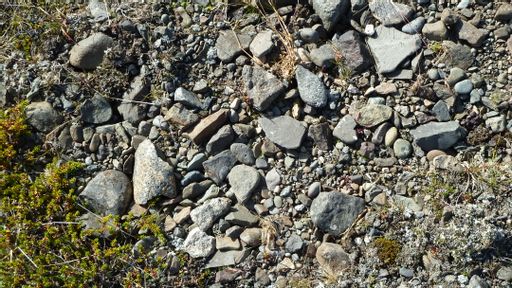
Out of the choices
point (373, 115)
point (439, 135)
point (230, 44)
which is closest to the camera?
point (439, 135)

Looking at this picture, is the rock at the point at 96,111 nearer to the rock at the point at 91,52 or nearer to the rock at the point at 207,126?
the rock at the point at 91,52

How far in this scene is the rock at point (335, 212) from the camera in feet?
15.9

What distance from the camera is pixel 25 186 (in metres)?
5.26

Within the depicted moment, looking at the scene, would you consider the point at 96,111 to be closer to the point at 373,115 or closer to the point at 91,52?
the point at 91,52

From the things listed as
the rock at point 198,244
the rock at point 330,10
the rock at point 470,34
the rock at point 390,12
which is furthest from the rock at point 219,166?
the rock at point 470,34

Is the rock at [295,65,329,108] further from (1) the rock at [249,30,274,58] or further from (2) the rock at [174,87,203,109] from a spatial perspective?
(2) the rock at [174,87,203,109]

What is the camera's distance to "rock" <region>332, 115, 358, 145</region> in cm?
500

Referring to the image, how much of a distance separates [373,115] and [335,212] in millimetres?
887

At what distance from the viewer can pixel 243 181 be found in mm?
5074

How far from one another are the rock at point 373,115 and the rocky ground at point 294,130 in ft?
0.06

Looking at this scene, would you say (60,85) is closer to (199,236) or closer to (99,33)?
(99,33)

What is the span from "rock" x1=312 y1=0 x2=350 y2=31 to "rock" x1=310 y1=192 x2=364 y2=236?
5.13ft

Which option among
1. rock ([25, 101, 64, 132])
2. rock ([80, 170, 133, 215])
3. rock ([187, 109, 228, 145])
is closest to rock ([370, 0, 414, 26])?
rock ([187, 109, 228, 145])

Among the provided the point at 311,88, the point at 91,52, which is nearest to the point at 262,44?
the point at 311,88
